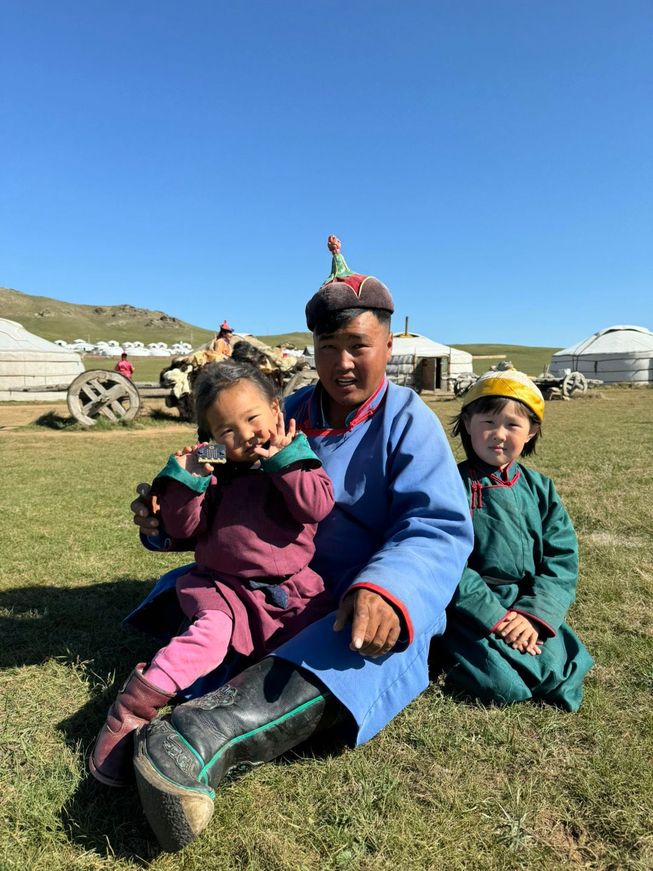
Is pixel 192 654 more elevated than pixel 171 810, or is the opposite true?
pixel 192 654

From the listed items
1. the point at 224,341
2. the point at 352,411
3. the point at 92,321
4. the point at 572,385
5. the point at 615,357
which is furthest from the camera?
the point at 92,321

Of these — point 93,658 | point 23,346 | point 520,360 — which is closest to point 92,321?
point 520,360

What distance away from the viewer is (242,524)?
222 cm

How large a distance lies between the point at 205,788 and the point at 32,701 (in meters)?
1.09

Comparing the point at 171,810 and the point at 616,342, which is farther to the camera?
the point at 616,342

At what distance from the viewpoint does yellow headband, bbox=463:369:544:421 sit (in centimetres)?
255

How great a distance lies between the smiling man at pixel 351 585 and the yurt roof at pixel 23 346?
21.4 meters

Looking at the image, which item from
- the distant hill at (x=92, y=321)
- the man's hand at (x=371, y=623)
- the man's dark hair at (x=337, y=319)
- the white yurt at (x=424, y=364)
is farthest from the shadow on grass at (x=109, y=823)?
the distant hill at (x=92, y=321)

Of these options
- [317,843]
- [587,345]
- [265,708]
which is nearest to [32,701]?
[265,708]

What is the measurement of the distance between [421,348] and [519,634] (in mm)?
28911

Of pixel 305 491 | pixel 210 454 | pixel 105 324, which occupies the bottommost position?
pixel 305 491

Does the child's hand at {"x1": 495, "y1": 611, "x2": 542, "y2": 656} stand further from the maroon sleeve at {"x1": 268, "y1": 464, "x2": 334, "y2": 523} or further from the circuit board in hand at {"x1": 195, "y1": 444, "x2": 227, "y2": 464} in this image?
the circuit board in hand at {"x1": 195, "y1": 444, "x2": 227, "y2": 464}

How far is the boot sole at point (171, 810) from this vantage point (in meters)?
1.50

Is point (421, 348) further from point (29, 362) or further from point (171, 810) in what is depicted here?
point (171, 810)
